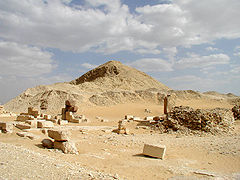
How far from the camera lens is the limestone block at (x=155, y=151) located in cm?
675

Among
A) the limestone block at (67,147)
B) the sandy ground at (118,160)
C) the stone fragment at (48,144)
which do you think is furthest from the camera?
the stone fragment at (48,144)

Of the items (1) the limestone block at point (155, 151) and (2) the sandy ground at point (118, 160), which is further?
(1) the limestone block at point (155, 151)

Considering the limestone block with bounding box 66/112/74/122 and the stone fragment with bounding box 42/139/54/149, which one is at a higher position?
the limestone block with bounding box 66/112/74/122

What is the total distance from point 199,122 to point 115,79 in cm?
4367

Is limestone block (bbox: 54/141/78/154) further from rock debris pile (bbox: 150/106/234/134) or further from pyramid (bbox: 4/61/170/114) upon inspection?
pyramid (bbox: 4/61/170/114)

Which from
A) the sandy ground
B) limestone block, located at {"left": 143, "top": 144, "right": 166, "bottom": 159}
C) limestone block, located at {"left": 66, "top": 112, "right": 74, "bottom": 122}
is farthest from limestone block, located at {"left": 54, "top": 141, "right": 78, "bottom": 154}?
limestone block, located at {"left": 66, "top": 112, "right": 74, "bottom": 122}

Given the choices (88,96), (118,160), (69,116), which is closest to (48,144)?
(118,160)

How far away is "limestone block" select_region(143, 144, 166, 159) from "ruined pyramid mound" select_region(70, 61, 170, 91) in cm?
3706

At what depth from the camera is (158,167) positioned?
5.92 m

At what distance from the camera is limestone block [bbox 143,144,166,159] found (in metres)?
6.75

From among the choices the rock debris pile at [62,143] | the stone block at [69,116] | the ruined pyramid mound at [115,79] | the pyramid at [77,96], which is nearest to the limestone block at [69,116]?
the stone block at [69,116]

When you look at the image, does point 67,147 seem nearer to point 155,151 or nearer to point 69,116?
point 155,151

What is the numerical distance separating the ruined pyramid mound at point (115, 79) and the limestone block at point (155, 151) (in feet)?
122

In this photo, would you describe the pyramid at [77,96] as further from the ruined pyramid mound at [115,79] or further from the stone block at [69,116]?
the stone block at [69,116]
